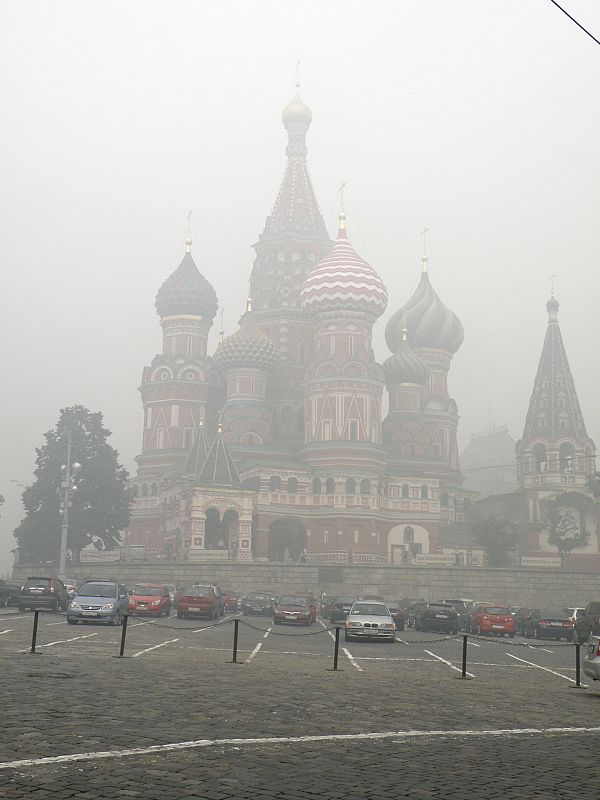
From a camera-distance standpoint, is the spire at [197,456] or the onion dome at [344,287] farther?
the onion dome at [344,287]

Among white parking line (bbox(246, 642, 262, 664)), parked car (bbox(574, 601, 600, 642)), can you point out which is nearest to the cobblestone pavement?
white parking line (bbox(246, 642, 262, 664))

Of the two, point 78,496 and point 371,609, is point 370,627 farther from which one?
point 78,496

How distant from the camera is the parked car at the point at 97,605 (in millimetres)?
30047

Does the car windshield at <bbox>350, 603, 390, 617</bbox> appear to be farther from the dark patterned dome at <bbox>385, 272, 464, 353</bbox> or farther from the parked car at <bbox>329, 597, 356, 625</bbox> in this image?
the dark patterned dome at <bbox>385, 272, 464, 353</bbox>

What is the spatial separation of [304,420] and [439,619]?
4894 centimetres

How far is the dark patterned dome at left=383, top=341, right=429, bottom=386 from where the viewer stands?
9069 cm

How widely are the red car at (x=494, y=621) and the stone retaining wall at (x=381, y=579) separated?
24.6 meters

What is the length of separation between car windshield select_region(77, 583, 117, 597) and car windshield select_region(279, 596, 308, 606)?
8068 mm

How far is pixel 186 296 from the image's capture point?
92.5 metres

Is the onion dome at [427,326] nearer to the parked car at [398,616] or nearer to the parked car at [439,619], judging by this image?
the parked car at [398,616]

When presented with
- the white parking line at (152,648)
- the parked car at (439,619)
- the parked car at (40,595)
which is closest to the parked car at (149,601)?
the parked car at (40,595)

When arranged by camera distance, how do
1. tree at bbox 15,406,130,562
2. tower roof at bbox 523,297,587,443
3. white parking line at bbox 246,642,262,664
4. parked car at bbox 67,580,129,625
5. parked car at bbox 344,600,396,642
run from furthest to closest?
tower roof at bbox 523,297,587,443 < tree at bbox 15,406,130,562 < parked car at bbox 67,580,129,625 < parked car at bbox 344,600,396,642 < white parking line at bbox 246,642,262,664

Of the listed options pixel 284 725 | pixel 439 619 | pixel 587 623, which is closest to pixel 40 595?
pixel 439 619

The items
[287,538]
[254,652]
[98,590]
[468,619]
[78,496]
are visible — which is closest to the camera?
[254,652]
